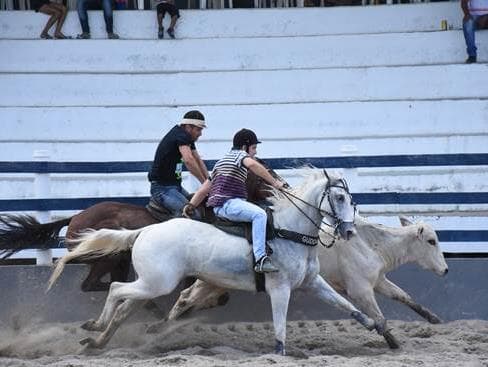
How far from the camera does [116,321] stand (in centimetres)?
927

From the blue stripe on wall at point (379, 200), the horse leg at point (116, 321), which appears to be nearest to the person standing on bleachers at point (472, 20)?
the blue stripe on wall at point (379, 200)

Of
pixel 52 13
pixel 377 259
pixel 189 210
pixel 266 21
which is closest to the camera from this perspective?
pixel 189 210

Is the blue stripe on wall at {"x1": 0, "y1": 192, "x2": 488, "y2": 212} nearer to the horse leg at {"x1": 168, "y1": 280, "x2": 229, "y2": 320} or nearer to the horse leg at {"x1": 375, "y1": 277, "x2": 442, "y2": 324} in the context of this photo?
the horse leg at {"x1": 375, "y1": 277, "x2": 442, "y2": 324}

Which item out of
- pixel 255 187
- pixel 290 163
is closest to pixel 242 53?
pixel 290 163

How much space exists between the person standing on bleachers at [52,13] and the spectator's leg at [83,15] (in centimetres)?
28

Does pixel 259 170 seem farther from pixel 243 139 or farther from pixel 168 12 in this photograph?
pixel 168 12

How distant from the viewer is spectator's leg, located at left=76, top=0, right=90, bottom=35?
1636 cm

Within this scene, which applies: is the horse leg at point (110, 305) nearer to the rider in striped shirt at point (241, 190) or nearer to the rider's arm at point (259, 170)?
the rider in striped shirt at point (241, 190)

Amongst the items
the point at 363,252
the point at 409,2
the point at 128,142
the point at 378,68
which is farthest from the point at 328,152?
the point at 363,252

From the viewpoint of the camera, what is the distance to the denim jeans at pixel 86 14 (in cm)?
1628

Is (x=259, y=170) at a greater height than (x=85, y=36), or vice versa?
(x=85, y=36)

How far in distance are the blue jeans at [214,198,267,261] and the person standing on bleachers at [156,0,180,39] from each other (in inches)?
295

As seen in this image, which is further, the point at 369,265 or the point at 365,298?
the point at 369,265

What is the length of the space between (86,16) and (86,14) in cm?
4
